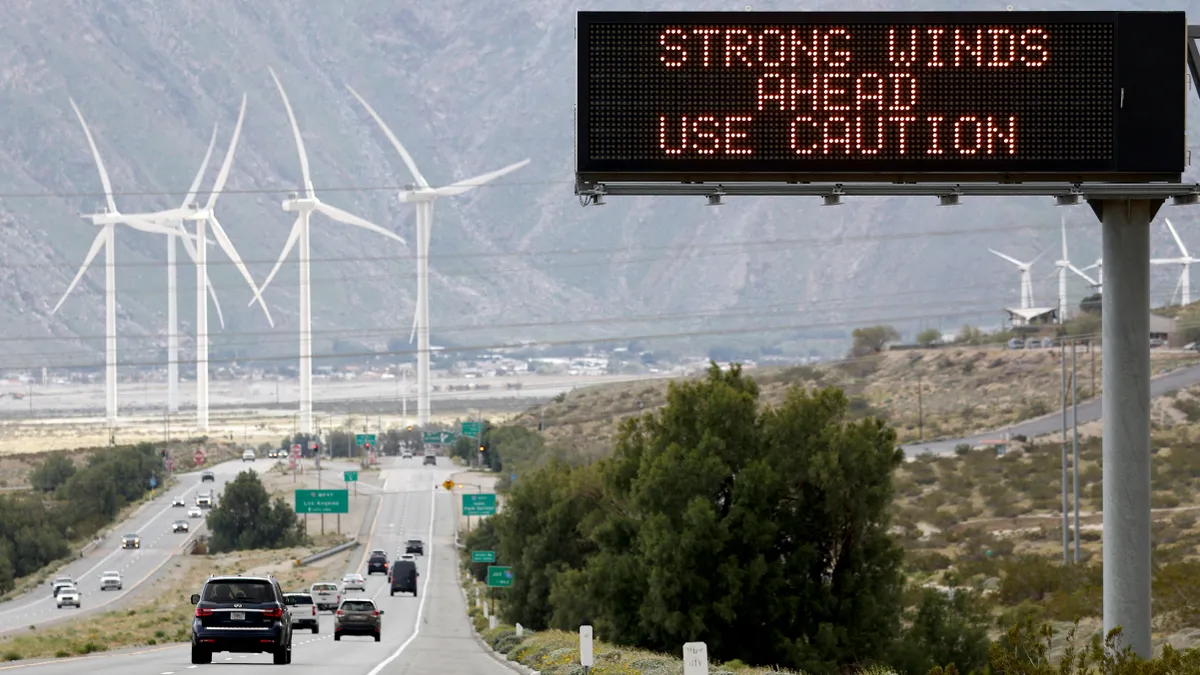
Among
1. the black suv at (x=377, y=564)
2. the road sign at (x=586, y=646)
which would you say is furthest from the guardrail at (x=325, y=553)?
the road sign at (x=586, y=646)

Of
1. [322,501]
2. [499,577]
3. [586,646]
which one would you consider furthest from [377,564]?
[586,646]

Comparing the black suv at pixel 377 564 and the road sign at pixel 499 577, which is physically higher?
the road sign at pixel 499 577

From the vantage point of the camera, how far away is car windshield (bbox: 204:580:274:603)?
117ft

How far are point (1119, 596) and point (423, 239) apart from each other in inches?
5965

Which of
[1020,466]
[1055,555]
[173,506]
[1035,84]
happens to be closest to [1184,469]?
[1020,466]

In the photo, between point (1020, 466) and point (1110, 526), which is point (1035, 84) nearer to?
point (1110, 526)

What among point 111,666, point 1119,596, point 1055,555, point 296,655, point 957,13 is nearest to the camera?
point 957,13

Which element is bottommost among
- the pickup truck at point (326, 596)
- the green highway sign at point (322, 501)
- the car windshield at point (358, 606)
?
the pickup truck at point (326, 596)

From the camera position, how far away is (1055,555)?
3108 inches

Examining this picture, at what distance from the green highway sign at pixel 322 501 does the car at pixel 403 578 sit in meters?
14.8

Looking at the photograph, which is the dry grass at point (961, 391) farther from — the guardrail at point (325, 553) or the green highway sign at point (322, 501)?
the green highway sign at point (322, 501)

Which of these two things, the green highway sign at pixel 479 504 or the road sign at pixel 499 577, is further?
the green highway sign at pixel 479 504

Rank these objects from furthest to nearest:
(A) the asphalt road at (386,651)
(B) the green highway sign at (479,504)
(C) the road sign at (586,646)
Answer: (B) the green highway sign at (479,504), (A) the asphalt road at (386,651), (C) the road sign at (586,646)

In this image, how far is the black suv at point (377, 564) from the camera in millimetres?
135500
